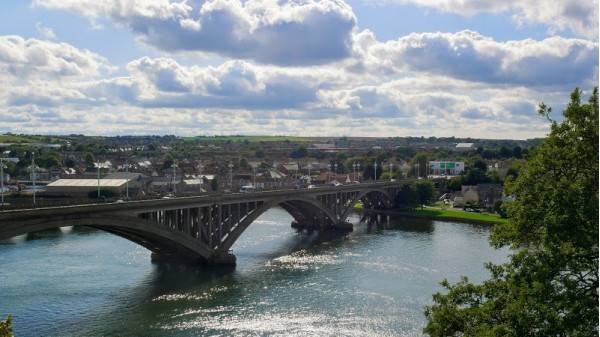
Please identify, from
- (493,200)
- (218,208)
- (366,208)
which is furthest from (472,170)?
(218,208)

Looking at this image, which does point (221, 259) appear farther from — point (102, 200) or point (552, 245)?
point (552, 245)

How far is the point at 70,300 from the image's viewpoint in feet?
145

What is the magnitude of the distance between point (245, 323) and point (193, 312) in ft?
14.9

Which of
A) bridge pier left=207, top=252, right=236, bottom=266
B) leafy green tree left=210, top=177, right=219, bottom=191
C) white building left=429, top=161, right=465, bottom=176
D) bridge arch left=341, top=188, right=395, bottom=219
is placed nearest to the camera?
bridge pier left=207, top=252, right=236, bottom=266

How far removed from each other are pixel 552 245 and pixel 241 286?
3582 cm

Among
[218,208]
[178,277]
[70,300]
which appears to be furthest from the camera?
[218,208]

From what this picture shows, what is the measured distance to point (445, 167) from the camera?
17762 cm

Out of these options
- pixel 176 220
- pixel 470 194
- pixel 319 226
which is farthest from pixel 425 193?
pixel 176 220

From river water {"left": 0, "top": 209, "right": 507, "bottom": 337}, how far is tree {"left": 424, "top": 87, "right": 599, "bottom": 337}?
19.1 meters

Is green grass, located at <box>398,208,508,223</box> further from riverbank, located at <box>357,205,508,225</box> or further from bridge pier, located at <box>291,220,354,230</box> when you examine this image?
bridge pier, located at <box>291,220,354,230</box>

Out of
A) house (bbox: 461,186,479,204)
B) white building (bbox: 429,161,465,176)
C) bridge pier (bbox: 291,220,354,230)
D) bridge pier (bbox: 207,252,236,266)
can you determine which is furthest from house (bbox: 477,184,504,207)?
bridge pier (bbox: 207,252,236,266)

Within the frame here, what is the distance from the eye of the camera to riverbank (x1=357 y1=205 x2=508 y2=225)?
308ft

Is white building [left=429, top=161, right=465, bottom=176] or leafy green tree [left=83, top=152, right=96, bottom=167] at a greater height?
leafy green tree [left=83, top=152, right=96, bottom=167]

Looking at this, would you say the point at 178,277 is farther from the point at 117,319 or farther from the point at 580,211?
the point at 580,211
